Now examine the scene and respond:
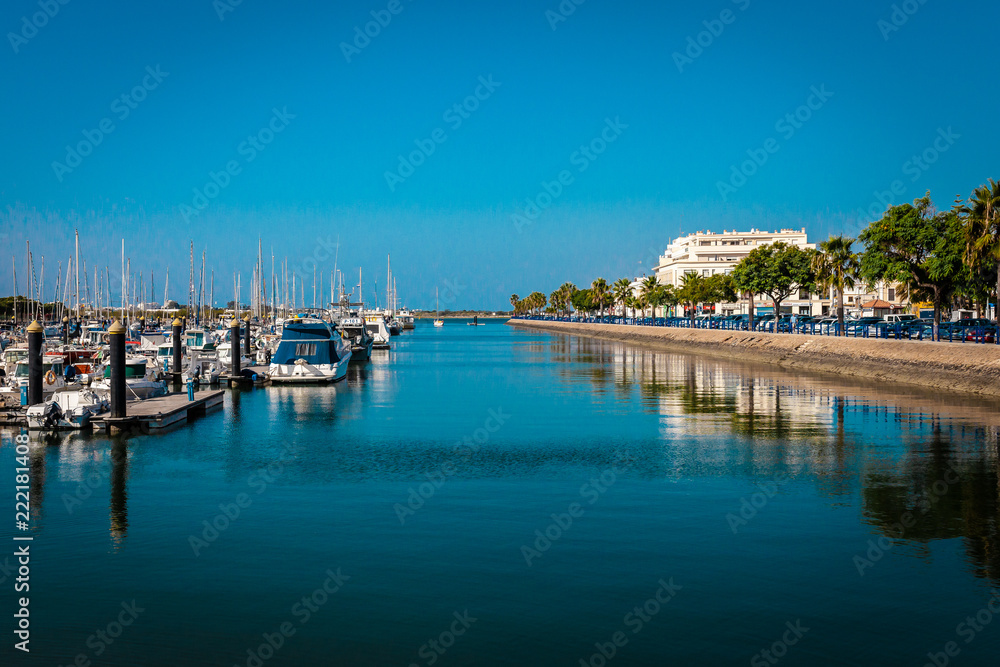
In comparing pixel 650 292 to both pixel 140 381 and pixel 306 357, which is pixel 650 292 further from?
pixel 140 381

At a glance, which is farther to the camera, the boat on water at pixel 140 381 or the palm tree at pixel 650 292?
the palm tree at pixel 650 292

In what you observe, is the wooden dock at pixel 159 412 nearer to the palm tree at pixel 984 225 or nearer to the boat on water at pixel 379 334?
the palm tree at pixel 984 225

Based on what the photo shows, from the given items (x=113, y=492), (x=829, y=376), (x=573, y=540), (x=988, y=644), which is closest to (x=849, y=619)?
(x=988, y=644)

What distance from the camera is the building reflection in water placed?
643 inches

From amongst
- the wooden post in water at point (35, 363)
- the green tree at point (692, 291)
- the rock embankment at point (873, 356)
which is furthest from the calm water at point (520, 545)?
the green tree at point (692, 291)

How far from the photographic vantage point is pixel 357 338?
7756 cm

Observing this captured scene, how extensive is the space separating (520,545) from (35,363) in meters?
21.4

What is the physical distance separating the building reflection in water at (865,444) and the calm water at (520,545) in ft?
0.39

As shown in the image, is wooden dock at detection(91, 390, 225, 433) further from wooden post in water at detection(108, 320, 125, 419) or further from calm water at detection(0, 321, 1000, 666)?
calm water at detection(0, 321, 1000, 666)

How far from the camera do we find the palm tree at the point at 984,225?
1941 inches

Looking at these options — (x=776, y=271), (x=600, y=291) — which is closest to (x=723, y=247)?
(x=600, y=291)

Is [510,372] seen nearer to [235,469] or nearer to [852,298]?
[235,469]

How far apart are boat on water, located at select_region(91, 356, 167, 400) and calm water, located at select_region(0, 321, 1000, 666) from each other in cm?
753

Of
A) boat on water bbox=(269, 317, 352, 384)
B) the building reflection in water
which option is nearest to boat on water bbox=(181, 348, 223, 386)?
boat on water bbox=(269, 317, 352, 384)
